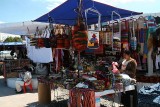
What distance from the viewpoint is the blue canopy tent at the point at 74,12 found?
5797 millimetres

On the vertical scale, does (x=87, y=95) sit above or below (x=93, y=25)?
below

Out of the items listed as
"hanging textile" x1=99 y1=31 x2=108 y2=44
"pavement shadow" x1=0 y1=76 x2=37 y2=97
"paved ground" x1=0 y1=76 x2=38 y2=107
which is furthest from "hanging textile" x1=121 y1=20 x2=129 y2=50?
"pavement shadow" x1=0 y1=76 x2=37 y2=97

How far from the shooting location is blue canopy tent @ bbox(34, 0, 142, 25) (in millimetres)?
5797

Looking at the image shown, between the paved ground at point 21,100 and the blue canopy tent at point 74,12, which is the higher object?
the blue canopy tent at point 74,12

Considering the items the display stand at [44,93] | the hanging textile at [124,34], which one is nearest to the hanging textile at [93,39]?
the hanging textile at [124,34]

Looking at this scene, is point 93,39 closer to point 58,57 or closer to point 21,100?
point 58,57

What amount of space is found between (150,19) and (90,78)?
281 cm

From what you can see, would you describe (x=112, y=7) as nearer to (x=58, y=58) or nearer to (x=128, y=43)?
(x=128, y=43)

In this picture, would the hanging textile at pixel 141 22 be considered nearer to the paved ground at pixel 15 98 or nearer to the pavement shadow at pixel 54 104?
the pavement shadow at pixel 54 104

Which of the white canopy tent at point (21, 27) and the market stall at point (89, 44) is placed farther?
the white canopy tent at point (21, 27)

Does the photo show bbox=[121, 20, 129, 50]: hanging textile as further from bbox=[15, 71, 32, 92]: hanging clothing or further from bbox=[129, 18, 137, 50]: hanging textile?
bbox=[15, 71, 32, 92]: hanging clothing

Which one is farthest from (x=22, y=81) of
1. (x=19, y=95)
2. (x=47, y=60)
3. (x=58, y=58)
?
(x=58, y=58)

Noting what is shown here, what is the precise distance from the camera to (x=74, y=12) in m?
6.64

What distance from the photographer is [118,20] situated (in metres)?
6.77
